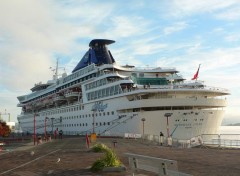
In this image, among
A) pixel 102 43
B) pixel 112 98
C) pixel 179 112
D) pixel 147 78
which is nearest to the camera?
pixel 179 112

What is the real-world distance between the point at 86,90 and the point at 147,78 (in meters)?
11.9

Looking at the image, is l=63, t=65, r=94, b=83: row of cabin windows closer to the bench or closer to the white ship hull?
the white ship hull

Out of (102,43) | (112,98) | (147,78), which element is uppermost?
(102,43)

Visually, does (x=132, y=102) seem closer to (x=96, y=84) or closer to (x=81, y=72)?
(x=96, y=84)

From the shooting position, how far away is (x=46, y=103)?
79.6m

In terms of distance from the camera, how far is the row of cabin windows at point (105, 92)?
154ft

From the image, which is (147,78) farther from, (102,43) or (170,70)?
(102,43)

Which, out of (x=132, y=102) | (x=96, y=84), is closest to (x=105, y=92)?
(x=96, y=84)

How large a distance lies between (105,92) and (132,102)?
822 cm

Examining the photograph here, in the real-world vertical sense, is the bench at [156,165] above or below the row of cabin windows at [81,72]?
below

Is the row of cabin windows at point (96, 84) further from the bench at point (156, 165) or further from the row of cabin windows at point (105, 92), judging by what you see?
the bench at point (156, 165)

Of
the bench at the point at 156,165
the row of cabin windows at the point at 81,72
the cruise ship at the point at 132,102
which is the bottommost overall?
the bench at the point at 156,165

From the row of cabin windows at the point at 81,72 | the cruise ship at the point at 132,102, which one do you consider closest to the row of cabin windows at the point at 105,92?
the cruise ship at the point at 132,102

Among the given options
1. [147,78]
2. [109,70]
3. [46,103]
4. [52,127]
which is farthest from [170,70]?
[46,103]
